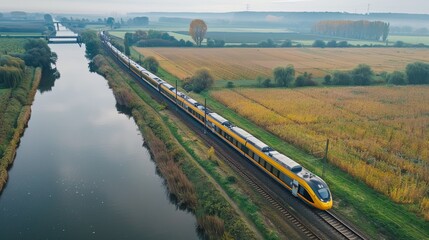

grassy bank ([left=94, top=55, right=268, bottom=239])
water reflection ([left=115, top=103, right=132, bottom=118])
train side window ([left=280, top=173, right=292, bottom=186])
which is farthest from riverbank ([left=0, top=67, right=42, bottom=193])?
train side window ([left=280, top=173, right=292, bottom=186])

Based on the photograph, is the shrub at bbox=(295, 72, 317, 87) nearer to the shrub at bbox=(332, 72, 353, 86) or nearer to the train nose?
the shrub at bbox=(332, 72, 353, 86)

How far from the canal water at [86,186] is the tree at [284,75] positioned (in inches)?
1614

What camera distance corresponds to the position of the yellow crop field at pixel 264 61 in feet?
338

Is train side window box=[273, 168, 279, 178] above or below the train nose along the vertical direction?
above

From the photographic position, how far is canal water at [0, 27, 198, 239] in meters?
29.8

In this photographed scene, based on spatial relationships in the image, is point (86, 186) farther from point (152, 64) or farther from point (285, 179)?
point (152, 64)

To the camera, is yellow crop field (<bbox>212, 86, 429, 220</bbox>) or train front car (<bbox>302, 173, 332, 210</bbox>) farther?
yellow crop field (<bbox>212, 86, 429, 220</bbox>)

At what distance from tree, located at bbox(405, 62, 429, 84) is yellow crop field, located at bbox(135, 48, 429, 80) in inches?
902

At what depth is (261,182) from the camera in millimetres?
35000

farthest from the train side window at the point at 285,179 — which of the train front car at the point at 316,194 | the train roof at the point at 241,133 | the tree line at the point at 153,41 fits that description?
the tree line at the point at 153,41

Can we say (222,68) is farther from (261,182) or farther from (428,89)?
(261,182)

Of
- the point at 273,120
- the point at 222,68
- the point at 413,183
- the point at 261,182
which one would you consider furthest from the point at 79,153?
the point at 222,68

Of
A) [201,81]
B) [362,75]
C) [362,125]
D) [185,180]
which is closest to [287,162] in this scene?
[185,180]

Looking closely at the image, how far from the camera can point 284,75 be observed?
8331cm
